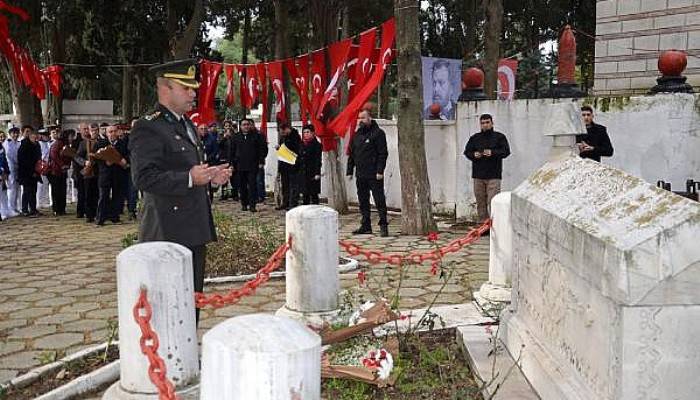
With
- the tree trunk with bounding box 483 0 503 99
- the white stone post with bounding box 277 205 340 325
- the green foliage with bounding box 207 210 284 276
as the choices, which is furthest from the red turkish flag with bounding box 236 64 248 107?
the white stone post with bounding box 277 205 340 325

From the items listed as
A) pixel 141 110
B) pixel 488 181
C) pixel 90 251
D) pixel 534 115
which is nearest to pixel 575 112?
pixel 488 181

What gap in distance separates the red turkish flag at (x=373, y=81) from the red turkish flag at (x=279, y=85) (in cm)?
345

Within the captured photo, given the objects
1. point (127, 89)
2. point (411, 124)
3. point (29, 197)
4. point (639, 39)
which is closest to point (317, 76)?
point (411, 124)

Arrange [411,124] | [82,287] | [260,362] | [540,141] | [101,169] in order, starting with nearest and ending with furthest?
[260,362]
[82,287]
[411,124]
[540,141]
[101,169]

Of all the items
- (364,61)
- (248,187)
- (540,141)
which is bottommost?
(248,187)

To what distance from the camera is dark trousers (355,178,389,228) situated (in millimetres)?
10602

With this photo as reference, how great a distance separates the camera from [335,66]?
38.9 ft

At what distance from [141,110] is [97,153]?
1840cm

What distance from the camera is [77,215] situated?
46.7 feet

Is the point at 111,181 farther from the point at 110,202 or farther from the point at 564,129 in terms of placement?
the point at 564,129

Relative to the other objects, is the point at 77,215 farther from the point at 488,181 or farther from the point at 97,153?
the point at 488,181

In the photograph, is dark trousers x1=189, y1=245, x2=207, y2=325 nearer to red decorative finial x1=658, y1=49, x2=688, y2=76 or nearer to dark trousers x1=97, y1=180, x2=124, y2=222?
red decorative finial x1=658, y1=49, x2=688, y2=76

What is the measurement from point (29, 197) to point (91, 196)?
1956 mm

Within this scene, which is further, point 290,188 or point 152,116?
point 290,188
